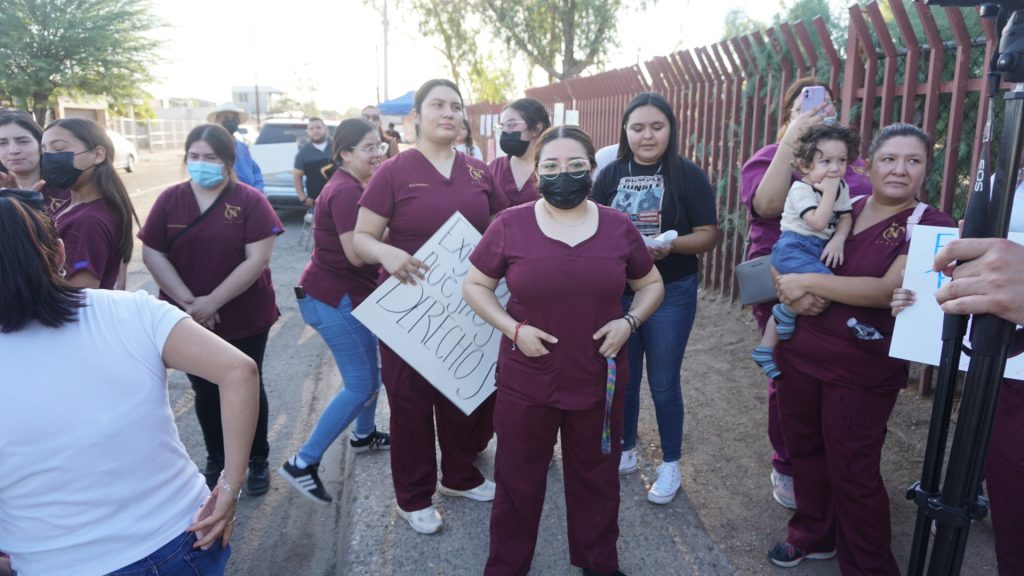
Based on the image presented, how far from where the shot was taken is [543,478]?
276 centimetres

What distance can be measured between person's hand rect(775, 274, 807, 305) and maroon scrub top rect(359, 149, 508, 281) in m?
1.37

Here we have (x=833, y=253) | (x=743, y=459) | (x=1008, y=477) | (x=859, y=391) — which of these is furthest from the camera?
(x=743, y=459)

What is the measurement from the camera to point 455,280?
3273mm

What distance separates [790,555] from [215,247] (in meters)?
3.06

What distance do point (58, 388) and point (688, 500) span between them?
112 inches

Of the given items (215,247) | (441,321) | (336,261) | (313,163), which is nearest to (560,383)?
(441,321)

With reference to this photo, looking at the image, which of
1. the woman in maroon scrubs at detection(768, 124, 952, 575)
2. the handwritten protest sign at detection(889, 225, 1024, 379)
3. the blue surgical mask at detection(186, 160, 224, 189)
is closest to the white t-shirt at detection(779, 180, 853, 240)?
the woman in maroon scrubs at detection(768, 124, 952, 575)

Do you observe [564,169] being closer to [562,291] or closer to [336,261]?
[562,291]

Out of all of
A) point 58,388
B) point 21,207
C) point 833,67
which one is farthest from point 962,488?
point 833,67

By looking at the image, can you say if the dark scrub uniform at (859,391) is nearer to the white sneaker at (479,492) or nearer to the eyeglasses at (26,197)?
the white sneaker at (479,492)

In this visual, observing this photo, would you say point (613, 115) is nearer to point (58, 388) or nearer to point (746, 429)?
point (746, 429)

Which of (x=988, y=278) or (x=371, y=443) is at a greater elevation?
(x=988, y=278)

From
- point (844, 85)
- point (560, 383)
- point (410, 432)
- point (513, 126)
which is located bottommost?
point (410, 432)

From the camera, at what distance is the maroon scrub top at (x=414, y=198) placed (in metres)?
3.15
